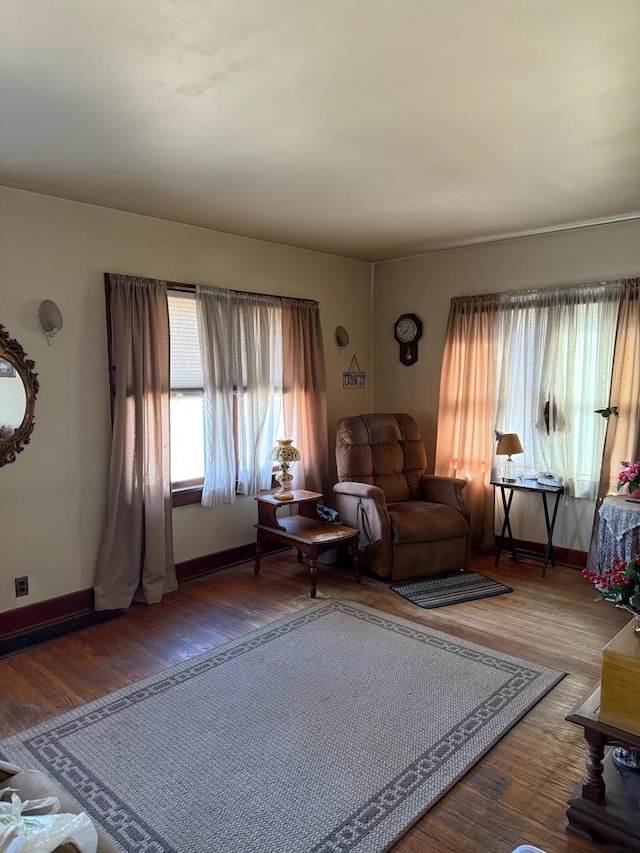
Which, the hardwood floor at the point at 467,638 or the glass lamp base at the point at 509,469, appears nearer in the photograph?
the hardwood floor at the point at 467,638

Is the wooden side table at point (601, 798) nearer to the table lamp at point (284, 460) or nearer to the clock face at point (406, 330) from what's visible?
the table lamp at point (284, 460)

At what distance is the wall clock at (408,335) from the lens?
540 centimetres

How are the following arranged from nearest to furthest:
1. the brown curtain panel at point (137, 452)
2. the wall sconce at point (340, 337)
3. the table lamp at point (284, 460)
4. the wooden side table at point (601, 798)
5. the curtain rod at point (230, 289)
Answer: the wooden side table at point (601, 798) < the brown curtain panel at point (137, 452) < the curtain rod at point (230, 289) < the table lamp at point (284, 460) < the wall sconce at point (340, 337)

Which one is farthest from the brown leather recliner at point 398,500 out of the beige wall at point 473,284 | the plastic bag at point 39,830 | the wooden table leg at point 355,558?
the plastic bag at point 39,830

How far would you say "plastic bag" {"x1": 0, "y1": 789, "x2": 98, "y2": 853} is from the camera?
119 centimetres

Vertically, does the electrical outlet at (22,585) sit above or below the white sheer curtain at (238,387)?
below

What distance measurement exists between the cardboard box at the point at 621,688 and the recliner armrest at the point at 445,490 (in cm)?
260

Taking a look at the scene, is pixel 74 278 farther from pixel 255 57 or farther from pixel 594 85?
pixel 594 85

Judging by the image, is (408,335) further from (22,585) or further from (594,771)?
(594,771)

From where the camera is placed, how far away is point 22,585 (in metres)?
3.47

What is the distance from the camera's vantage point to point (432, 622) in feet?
11.8

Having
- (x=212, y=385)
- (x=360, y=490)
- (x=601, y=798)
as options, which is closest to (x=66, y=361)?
(x=212, y=385)

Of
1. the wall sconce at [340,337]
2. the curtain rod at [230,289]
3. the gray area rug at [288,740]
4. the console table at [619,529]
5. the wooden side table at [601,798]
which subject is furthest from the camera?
the wall sconce at [340,337]

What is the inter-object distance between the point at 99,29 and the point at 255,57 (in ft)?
1.56
